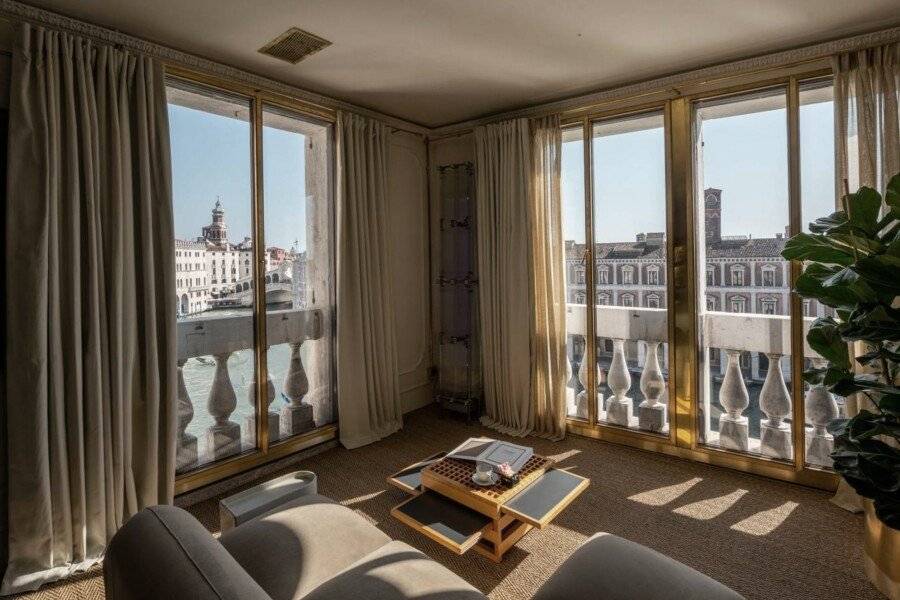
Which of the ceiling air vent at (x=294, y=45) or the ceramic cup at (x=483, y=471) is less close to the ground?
the ceiling air vent at (x=294, y=45)

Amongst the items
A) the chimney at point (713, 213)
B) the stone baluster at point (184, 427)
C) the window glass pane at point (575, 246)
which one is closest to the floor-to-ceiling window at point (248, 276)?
the stone baluster at point (184, 427)

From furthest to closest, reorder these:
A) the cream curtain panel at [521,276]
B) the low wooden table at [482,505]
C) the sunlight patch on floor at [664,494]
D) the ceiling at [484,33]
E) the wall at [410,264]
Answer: the wall at [410,264]
the cream curtain panel at [521,276]
the sunlight patch on floor at [664,494]
the ceiling at [484,33]
the low wooden table at [482,505]

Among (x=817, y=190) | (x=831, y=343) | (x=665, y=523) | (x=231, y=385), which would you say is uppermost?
(x=817, y=190)

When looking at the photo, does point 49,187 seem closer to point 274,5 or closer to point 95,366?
point 95,366

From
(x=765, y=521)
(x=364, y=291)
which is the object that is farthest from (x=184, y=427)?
(x=765, y=521)

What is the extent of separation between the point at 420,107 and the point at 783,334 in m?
2.79

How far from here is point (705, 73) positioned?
9.16 feet

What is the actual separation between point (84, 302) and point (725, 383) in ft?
11.4

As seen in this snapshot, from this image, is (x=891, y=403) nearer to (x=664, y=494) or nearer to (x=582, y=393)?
(x=664, y=494)

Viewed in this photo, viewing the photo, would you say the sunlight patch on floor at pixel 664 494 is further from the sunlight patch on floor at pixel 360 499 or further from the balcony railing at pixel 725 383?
the sunlight patch on floor at pixel 360 499

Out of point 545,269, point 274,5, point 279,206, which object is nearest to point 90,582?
point 279,206

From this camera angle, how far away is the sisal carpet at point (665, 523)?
192 cm

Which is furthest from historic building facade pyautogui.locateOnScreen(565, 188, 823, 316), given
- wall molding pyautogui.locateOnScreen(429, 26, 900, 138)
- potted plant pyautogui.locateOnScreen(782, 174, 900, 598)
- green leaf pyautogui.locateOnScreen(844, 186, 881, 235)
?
green leaf pyautogui.locateOnScreen(844, 186, 881, 235)

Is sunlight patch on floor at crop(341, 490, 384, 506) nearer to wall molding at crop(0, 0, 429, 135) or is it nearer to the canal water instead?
the canal water
